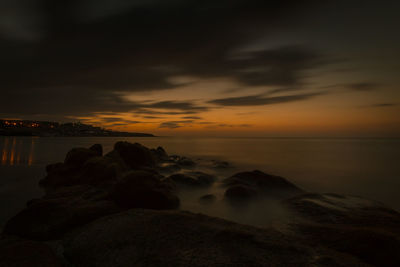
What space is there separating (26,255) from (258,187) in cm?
784

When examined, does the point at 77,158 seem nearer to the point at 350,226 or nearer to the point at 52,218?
the point at 52,218

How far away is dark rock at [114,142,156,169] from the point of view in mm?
13539

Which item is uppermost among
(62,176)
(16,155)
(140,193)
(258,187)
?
(140,193)

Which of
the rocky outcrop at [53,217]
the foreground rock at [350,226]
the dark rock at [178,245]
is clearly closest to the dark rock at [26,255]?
the dark rock at [178,245]

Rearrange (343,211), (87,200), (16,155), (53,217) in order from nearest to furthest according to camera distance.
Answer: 1. (53,217)
2. (343,211)
3. (87,200)
4. (16,155)

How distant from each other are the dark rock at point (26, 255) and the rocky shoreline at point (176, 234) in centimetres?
1

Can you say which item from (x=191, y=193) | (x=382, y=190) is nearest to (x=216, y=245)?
(x=191, y=193)

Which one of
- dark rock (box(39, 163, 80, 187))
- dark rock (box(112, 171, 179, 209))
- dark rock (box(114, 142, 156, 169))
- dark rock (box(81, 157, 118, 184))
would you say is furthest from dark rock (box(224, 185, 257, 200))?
dark rock (box(114, 142, 156, 169))

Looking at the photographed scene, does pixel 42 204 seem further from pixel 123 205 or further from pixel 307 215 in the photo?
pixel 307 215

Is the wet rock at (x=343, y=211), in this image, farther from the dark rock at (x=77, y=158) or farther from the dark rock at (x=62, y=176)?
the dark rock at (x=77, y=158)

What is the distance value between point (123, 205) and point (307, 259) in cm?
470

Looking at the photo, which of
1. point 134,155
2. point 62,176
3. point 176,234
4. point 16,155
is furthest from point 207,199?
point 16,155

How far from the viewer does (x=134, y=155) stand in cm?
1414

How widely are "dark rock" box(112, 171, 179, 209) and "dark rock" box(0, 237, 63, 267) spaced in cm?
256
